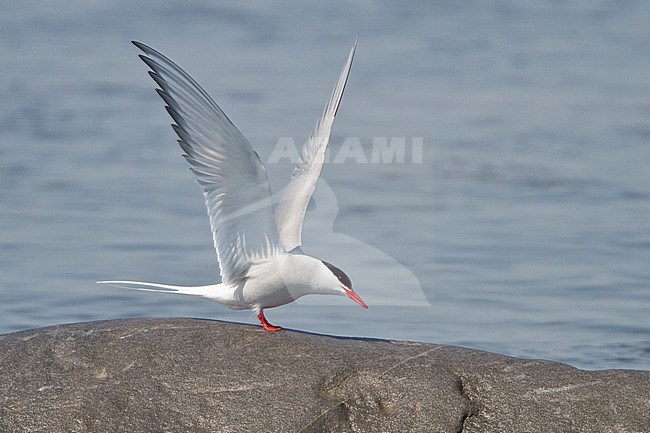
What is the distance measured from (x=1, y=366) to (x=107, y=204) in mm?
4940

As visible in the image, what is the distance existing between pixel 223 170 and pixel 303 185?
3.03ft

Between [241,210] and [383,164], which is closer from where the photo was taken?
[241,210]

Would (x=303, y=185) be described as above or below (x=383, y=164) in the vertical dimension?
above

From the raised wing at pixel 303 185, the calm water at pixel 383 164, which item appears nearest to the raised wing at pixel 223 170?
Result: the raised wing at pixel 303 185

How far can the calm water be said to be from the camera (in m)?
8.17

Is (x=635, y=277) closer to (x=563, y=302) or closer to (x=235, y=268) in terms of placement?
(x=563, y=302)

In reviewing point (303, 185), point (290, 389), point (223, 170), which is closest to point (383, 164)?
point (303, 185)

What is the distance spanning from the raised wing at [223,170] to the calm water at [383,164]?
1.62m

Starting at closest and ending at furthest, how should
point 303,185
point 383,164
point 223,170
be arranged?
point 223,170
point 303,185
point 383,164

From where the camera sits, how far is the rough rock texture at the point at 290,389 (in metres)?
4.95

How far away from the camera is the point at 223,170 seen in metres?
5.79

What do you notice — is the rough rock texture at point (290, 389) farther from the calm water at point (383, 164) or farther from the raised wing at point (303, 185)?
the calm water at point (383, 164)

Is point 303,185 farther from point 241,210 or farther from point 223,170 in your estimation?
point 223,170

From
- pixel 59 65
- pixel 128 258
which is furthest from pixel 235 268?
pixel 59 65
